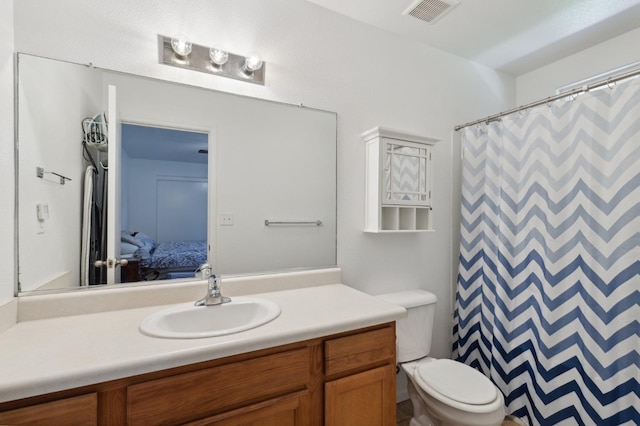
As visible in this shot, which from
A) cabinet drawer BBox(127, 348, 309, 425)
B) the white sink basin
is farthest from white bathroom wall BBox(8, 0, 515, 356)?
cabinet drawer BBox(127, 348, 309, 425)

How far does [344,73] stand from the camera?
1741 mm

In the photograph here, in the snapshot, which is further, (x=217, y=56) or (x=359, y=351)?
(x=217, y=56)

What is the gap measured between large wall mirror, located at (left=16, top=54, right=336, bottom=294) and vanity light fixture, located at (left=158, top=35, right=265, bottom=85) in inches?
4.2

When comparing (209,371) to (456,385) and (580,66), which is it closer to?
(456,385)

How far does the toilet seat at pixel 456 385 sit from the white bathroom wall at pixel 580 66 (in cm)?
215

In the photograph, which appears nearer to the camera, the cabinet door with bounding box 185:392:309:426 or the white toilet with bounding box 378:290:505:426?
the cabinet door with bounding box 185:392:309:426

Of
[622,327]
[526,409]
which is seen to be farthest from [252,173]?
[526,409]

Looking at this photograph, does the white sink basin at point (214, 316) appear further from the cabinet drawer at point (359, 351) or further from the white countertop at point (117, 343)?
the cabinet drawer at point (359, 351)

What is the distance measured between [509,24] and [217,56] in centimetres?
174

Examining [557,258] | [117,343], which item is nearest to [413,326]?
[557,258]

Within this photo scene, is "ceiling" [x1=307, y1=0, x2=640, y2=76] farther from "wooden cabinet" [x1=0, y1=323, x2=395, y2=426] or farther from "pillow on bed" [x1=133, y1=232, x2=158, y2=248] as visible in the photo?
"wooden cabinet" [x1=0, y1=323, x2=395, y2=426]

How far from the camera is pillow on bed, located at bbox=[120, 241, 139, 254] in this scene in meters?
1.24

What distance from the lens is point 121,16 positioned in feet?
4.10

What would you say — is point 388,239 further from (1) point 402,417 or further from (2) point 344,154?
(1) point 402,417
